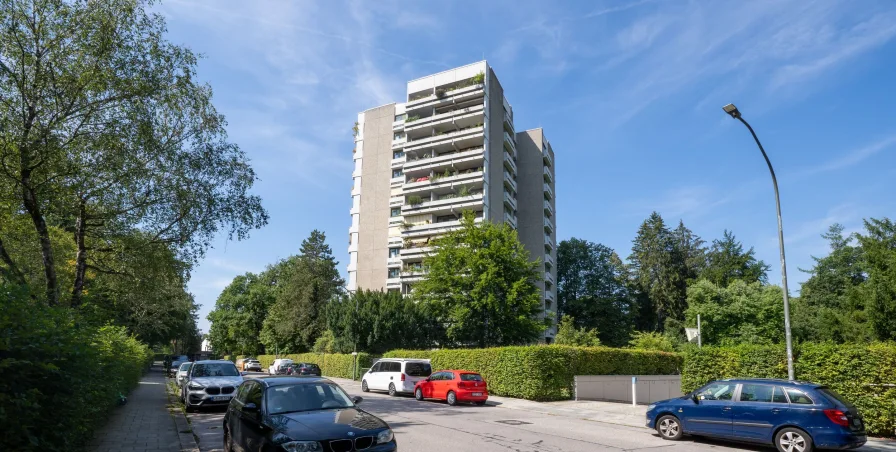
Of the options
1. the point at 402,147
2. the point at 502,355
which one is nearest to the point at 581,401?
the point at 502,355

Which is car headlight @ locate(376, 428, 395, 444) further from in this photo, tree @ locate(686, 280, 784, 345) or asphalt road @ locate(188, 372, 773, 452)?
tree @ locate(686, 280, 784, 345)

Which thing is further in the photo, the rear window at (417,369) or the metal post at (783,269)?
the rear window at (417,369)

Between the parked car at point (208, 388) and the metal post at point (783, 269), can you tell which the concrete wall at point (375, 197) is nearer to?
the parked car at point (208, 388)

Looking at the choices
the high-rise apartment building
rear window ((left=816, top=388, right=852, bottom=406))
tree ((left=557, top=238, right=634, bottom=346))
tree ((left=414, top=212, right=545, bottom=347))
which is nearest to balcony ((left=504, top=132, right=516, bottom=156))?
the high-rise apartment building

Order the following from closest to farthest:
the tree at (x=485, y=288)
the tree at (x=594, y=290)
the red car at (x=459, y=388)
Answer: the red car at (x=459, y=388)
the tree at (x=485, y=288)
the tree at (x=594, y=290)

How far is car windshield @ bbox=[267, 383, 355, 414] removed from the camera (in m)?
7.86

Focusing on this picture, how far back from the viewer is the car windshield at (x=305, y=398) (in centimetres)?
786

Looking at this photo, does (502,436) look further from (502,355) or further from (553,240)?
(553,240)

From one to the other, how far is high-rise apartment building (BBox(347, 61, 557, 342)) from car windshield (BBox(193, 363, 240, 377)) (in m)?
33.4

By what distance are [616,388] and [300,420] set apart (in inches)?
872

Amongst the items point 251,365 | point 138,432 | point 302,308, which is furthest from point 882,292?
point 251,365

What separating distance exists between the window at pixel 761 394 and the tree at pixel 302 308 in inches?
2004

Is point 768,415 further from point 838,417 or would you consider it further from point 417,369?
point 417,369

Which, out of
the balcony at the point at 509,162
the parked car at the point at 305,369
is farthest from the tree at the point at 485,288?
the balcony at the point at 509,162
